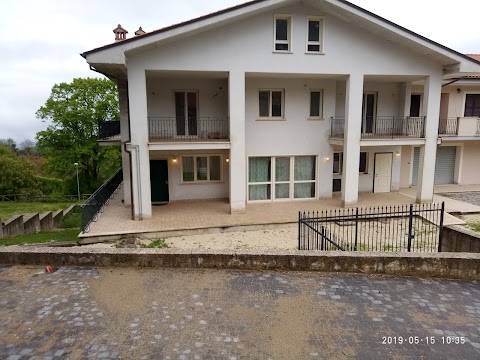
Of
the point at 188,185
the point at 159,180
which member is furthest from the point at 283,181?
the point at 159,180

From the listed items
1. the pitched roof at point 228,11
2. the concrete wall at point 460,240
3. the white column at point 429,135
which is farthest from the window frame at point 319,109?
the concrete wall at point 460,240

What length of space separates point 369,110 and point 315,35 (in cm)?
523

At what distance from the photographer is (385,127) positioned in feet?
56.8

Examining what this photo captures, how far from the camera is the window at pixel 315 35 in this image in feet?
46.2

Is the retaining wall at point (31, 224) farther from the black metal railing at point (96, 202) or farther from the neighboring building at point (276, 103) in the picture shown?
the neighboring building at point (276, 103)

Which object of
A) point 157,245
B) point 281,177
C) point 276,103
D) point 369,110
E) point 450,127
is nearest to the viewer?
point 157,245

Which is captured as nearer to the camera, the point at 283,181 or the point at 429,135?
the point at 429,135

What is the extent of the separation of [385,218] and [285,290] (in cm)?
906

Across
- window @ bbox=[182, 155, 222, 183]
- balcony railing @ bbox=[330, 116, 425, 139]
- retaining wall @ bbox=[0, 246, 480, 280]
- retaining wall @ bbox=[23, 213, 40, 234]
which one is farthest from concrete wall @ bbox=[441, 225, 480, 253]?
retaining wall @ bbox=[23, 213, 40, 234]

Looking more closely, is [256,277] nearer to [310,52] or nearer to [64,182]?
[310,52]

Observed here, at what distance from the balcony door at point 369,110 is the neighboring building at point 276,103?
67mm

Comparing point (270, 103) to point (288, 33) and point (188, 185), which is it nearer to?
point (288, 33)

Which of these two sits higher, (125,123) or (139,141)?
(125,123)

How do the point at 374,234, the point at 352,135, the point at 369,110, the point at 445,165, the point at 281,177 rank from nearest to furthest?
the point at 374,234, the point at 352,135, the point at 281,177, the point at 369,110, the point at 445,165
